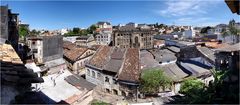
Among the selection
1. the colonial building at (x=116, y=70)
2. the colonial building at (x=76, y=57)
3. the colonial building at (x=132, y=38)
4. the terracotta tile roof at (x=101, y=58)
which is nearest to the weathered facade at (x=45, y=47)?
the colonial building at (x=76, y=57)

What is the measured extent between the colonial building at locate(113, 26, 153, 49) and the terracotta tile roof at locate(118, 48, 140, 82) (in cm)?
4201

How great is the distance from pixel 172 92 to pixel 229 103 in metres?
26.1

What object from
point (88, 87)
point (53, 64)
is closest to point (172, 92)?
point (88, 87)

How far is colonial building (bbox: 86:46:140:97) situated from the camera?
36.2 metres

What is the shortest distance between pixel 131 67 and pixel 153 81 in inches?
226

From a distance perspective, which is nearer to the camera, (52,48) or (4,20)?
(4,20)

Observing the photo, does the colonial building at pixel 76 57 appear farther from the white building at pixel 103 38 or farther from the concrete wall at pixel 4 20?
the white building at pixel 103 38

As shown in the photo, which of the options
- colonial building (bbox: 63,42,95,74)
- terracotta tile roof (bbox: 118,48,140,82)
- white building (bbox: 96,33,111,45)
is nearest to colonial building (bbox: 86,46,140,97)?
terracotta tile roof (bbox: 118,48,140,82)

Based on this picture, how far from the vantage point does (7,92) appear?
7.46m

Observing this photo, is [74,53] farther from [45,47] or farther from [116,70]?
[116,70]

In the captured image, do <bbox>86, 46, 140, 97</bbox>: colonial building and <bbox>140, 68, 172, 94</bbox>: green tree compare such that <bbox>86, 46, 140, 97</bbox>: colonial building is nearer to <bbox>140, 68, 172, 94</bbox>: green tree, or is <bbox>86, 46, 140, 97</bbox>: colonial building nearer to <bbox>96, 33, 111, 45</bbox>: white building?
<bbox>140, 68, 172, 94</bbox>: green tree

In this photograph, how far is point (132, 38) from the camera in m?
84.4

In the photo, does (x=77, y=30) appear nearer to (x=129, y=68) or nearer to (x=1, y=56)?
(x=129, y=68)

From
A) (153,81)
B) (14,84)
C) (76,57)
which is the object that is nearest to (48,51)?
(76,57)
